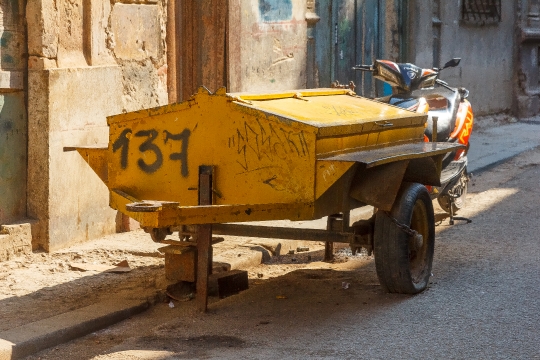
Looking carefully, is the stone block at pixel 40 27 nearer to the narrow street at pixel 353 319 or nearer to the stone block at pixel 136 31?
the stone block at pixel 136 31

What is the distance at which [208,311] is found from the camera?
571 cm

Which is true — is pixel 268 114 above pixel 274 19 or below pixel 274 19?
below

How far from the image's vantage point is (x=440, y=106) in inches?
345

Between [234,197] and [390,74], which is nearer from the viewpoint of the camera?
[234,197]

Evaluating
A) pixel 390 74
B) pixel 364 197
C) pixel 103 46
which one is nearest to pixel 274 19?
pixel 390 74

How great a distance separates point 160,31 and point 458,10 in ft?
28.2

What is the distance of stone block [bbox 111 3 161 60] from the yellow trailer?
6.50ft

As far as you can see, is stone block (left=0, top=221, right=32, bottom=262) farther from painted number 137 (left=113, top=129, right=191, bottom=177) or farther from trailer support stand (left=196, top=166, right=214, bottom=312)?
trailer support stand (left=196, top=166, right=214, bottom=312)

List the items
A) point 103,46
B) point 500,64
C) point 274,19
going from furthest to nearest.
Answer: point 500,64
point 274,19
point 103,46

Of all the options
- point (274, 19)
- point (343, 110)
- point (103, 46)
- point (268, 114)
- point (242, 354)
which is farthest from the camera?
point (274, 19)

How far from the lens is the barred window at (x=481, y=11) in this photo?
16250 mm

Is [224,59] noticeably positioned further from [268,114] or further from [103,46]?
[268,114]

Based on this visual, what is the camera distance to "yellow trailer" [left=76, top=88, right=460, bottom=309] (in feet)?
17.7

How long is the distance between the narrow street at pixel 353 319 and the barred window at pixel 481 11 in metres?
9.37
